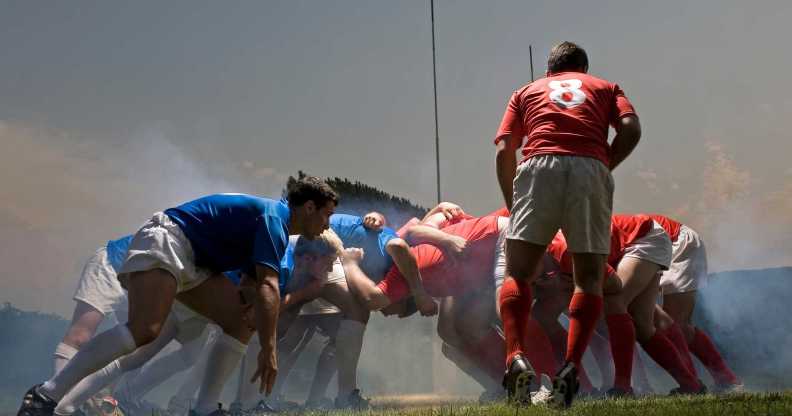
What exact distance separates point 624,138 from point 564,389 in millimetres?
1510

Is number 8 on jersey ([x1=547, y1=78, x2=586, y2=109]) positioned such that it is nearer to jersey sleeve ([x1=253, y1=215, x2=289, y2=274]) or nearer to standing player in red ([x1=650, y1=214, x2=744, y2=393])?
jersey sleeve ([x1=253, y1=215, x2=289, y2=274])

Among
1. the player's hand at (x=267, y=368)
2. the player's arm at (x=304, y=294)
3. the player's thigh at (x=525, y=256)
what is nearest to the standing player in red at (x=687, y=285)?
the player's arm at (x=304, y=294)

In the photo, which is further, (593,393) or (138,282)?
(593,393)

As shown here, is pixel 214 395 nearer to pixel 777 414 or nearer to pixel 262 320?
pixel 262 320

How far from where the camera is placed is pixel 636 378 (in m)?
8.10

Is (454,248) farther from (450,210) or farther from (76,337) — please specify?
(76,337)

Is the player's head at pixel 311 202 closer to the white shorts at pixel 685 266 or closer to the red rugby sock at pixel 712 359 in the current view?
the white shorts at pixel 685 266

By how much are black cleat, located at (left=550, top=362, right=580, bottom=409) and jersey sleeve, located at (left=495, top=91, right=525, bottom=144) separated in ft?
4.84

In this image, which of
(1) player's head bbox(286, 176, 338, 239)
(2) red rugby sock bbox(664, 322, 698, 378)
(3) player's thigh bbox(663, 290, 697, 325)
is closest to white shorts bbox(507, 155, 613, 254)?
(1) player's head bbox(286, 176, 338, 239)

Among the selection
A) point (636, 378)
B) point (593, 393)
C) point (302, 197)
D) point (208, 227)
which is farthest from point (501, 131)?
point (636, 378)

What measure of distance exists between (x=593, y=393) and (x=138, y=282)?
12.2 ft

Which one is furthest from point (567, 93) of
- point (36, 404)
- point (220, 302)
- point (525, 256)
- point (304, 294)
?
point (36, 404)

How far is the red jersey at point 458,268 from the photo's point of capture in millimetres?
6961

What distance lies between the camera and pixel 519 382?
4.39 meters
